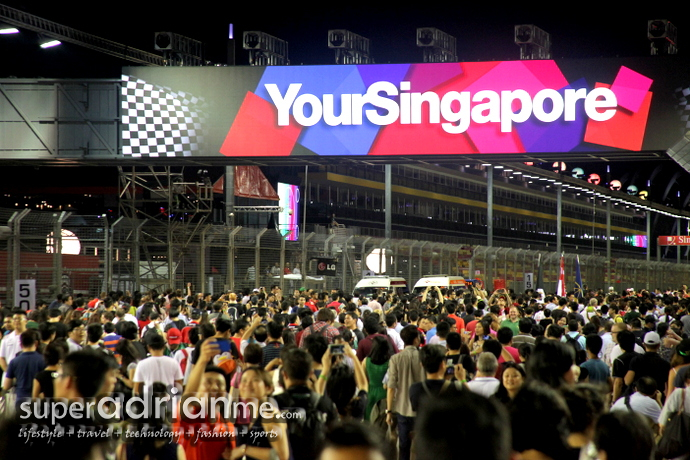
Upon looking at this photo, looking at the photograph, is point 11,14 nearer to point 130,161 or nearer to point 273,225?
point 130,161

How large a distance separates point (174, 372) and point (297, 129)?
523 inches

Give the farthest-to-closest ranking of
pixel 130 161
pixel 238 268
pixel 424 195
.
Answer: pixel 424 195, pixel 238 268, pixel 130 161

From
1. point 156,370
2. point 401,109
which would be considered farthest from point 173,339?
point 401,109

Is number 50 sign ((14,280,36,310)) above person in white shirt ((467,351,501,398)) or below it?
above

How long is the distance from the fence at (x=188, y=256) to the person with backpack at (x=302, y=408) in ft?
54.3

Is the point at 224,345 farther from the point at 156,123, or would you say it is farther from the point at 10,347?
the point at 156,123

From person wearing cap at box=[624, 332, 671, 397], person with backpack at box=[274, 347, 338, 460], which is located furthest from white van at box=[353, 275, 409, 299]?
person with backpack at box=[274, 347, 338, 460]

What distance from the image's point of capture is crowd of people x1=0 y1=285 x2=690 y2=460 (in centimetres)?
321

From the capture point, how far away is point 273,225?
52844 mm

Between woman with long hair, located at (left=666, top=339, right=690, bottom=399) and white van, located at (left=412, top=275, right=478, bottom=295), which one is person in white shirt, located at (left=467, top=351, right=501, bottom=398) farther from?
white van, located at (left=412, top=275, right=478, bottom=295)

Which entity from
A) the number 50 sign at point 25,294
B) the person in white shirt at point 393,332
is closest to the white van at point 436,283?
the number 50 sign at point 25,294

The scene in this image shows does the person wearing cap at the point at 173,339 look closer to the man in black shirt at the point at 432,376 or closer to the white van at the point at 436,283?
the man in black shirt at the point at 432,376

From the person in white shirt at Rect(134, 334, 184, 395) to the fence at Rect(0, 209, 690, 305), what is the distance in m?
13.8

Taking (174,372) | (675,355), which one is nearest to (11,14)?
(174,372)
